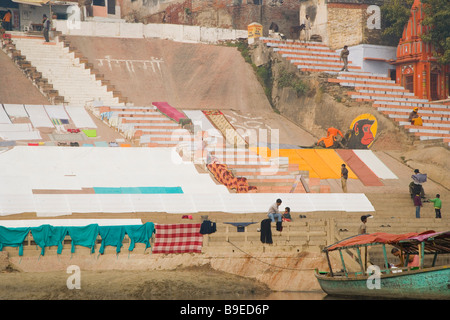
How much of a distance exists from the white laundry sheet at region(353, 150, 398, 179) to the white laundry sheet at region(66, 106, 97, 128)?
13.2m

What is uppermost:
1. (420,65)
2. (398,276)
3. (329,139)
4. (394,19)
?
(394,19)

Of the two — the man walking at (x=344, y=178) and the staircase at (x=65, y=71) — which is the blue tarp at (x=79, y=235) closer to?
the man walking at (x=344, y=178)

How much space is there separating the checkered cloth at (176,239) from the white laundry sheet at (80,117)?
652 inches

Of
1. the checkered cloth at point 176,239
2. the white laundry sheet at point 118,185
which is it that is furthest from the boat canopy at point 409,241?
the white laundry sheet at point 118,185

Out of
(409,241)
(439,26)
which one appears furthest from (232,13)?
(409,241)

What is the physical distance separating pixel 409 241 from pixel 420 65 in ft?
93.8

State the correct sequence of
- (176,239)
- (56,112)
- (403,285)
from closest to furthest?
(403,285) → (176,239) → (56,112)

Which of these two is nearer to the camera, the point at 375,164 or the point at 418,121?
the point at 375,164

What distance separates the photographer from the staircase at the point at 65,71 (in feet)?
139

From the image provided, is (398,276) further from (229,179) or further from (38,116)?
(38,116)

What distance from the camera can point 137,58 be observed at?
46.7m

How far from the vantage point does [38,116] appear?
38.0 metres

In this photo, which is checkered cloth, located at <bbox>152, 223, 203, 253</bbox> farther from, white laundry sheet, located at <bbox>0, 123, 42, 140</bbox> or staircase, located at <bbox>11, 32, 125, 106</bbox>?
staircase, located at <bbox>11, 32, 125, 106</bbox>
